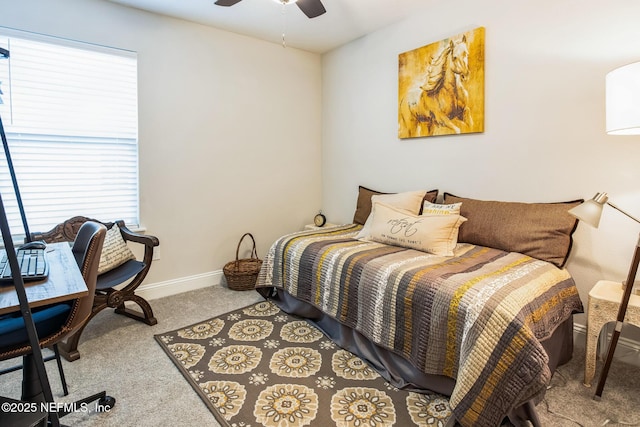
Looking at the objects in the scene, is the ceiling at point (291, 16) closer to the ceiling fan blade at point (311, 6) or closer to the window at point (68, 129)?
the ceiling fan blade at point (311, 6)

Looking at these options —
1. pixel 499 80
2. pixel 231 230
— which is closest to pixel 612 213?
pixel 499 80

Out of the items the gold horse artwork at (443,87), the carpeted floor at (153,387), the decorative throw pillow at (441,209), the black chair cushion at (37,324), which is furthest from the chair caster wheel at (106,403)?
the gold horse artwork at (443,87)

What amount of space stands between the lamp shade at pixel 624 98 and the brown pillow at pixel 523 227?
25.4 inches

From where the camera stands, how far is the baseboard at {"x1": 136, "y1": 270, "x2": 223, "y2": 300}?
122 inches

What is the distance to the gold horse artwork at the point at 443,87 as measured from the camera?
2.73m

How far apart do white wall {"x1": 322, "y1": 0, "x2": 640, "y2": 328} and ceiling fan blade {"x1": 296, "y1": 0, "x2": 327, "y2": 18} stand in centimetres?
112

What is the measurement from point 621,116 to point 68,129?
137 inches

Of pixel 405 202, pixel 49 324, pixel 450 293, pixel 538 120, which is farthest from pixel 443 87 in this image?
pixel 49 324

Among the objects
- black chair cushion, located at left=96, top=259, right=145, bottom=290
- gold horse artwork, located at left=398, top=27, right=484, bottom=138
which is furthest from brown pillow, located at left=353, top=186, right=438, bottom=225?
black chair cushion, located at left=96, top=259, right=145, bottom=290

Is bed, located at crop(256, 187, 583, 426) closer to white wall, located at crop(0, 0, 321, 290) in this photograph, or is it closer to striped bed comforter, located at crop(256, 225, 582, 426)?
striped bed comforter, located at crop(256, 225, 582, 426)

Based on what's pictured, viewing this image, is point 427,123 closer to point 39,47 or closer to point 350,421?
point 350,421

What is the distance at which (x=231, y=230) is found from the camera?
3586 millimetres

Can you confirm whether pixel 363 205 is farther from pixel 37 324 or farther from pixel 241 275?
pixel 37 324

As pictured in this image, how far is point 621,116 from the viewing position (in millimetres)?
1685
